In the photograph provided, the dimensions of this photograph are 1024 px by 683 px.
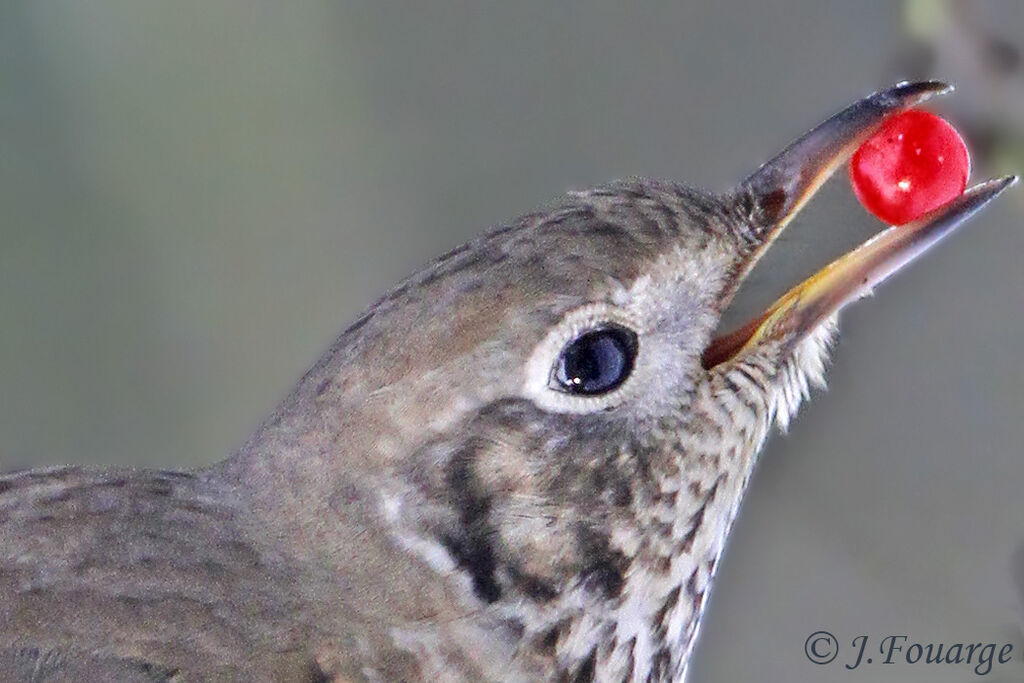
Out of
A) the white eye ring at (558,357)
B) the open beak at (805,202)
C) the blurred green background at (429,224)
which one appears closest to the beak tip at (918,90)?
the open beak at (805,202)

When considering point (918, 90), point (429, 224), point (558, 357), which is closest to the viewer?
point (558, 357)

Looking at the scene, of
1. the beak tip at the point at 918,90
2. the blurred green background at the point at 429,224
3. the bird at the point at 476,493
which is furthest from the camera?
the blurred green background at the point at 429,224

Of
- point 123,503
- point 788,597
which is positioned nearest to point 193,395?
point 788,597

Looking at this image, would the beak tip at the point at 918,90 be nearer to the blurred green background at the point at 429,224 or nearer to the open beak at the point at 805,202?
the open beak at the point at 805,202

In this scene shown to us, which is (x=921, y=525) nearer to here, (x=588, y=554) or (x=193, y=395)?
(x=588, y=554)

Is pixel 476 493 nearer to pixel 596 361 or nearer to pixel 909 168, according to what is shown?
pixel 596 361

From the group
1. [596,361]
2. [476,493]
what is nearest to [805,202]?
[596,361]

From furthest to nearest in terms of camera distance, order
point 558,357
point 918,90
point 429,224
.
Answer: point 429,224 → point 918,90 → point 558,357
